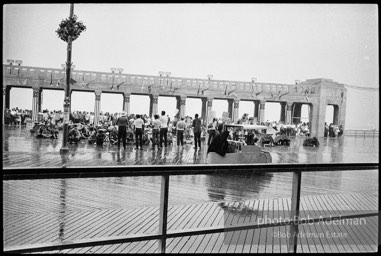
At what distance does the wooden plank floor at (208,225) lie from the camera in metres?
2.45

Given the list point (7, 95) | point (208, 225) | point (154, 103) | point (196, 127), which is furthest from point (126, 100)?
point (208, 225)

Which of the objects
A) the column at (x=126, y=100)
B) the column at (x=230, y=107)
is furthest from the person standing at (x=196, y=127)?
the column at (x=230, y=107)

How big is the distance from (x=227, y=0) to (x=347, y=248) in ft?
5.38

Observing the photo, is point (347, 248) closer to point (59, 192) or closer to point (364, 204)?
point (364, 204)

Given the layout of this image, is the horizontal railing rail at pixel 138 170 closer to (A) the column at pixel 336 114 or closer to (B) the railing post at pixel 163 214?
(B) the railing post at pixel 163 214

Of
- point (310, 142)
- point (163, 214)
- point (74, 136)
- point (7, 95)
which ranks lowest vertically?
point (310, 142)

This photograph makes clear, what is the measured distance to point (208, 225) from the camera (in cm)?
388

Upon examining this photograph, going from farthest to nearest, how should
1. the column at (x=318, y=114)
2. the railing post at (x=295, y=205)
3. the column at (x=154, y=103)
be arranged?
the column at (x=318, y=114) → the column at (x=154, y=103) → the railing post at (x=295, y=205)

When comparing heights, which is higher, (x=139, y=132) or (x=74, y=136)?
(x=139, y=132)

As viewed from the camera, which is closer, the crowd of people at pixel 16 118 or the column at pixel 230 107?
the crowd of people at pixel 16 118

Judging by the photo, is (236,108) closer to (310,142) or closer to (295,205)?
(310,142)

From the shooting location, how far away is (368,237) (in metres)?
2.74

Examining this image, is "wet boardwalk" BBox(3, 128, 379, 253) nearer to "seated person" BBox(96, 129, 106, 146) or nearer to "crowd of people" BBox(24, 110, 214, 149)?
"crowd of people" BBox(24, 110, 214, 149)

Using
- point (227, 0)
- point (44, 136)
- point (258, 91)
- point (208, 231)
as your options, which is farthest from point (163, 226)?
point (258, 91)
